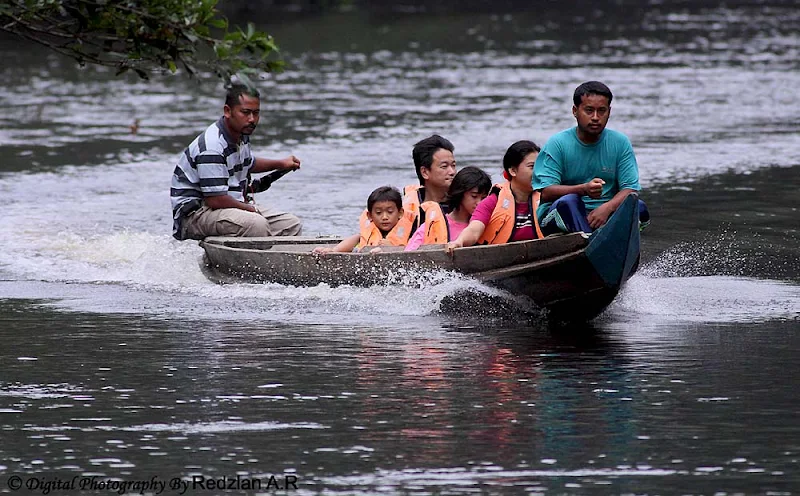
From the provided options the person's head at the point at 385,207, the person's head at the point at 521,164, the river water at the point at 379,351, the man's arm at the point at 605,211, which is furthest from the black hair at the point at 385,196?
the man's arm at the point at 605,211

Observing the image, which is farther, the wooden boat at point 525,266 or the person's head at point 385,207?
the person's head at point 385,207

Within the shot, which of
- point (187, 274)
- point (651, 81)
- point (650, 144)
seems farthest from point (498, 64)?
point (187, 274)

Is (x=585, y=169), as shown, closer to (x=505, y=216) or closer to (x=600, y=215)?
(x=600, y=215)

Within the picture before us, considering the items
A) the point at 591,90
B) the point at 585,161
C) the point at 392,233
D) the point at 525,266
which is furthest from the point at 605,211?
the point at 392,233

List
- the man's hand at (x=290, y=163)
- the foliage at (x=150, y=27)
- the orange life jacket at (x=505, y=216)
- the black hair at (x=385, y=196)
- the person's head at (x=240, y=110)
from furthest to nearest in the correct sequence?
1. the man's hand at (x=290, y=163)
2. the person's head at (x=240, y=110)
3. the black hair at (x=385, y=196)
4. the orange life jacket at (x=505, y=216)
5. the foliage at (x=150, y=27)

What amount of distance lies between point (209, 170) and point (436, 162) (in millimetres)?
2016

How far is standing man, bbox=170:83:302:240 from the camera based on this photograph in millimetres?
11656

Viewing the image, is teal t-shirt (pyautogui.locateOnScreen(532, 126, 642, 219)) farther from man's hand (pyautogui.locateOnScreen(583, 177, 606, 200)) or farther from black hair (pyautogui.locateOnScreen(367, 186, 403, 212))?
black hair (pyautogui.locateOnScreen(367, 186, 403, 212))

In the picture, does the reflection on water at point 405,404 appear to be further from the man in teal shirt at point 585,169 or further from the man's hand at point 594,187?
the man's hand at point 594,187

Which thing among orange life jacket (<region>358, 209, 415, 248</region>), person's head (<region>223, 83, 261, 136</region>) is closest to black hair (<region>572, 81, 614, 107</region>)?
orange life jacket (<region>358, 209, 415, 248</region>)

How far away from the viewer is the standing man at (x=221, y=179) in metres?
11.7

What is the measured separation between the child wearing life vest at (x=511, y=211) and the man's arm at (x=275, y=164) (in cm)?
244

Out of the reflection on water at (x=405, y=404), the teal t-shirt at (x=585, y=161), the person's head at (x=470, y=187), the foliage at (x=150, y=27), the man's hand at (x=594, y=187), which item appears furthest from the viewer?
the person's head at (x=470, y=187)

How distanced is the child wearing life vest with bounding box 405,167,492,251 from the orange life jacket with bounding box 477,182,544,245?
1.06 ft
